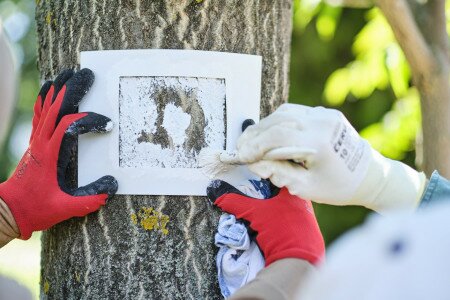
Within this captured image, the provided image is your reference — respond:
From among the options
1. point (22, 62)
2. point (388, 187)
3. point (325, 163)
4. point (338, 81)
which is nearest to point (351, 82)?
point (338, 81)

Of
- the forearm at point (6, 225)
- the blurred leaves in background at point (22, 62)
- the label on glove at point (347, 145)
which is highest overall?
the label on glove at point (347, 145)

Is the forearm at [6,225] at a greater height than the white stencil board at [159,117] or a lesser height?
lesser

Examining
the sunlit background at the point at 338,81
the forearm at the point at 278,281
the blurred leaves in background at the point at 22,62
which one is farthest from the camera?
the blurred leaves in background at the point at 22,62

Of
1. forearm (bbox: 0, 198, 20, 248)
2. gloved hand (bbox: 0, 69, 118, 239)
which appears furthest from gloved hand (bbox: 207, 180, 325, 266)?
forearm (bbox: 0, 198, 20, 248)

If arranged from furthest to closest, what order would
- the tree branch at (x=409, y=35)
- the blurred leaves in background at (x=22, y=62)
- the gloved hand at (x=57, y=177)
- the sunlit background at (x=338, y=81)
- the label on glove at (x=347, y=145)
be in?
the blurred leaves in background at (x=22, y=62) < the sunlit background at (x=338, y=81) < the tree branch at (x=409, y=35) < the gloved hand at (x=57, y=177) < the label on glove at (x=347, y=145)

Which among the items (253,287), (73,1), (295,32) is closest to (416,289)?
(253,287)

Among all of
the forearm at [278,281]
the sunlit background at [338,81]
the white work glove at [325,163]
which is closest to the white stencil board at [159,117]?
the white work glove at [325,163]

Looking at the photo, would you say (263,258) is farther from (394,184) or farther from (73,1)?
(73,1)

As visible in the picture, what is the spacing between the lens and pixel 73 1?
160 cm

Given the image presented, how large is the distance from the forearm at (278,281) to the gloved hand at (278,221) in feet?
0.09

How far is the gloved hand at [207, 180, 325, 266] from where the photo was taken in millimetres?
1423

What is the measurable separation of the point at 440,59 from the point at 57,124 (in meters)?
1.09

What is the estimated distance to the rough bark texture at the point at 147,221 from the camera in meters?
1.52

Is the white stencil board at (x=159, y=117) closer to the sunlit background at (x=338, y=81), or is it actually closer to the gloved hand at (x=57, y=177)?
the gloved hand at (x=57, y=177)
